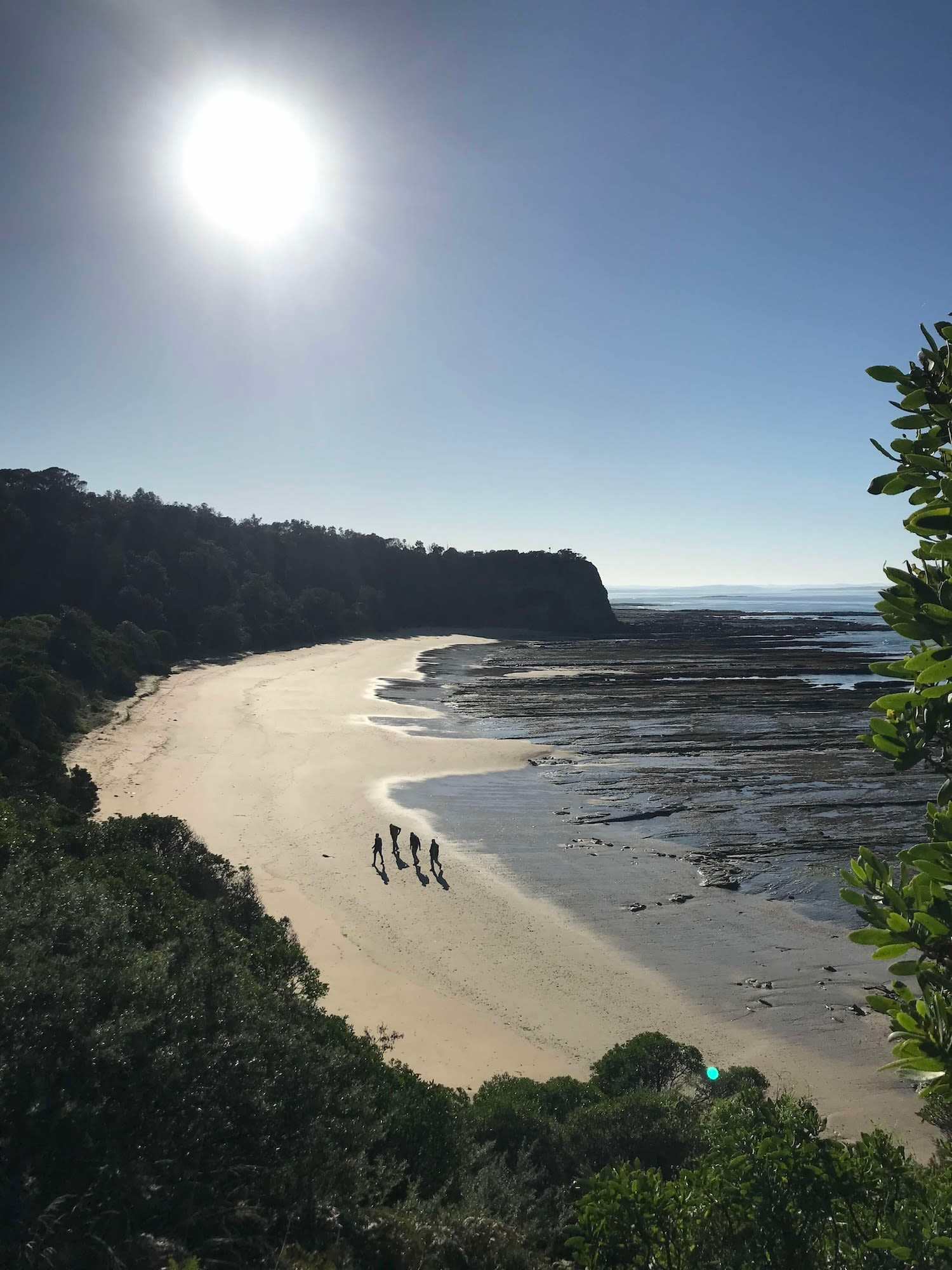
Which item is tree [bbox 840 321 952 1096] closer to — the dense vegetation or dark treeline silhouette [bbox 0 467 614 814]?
the dense vegetation

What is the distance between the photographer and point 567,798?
72.4 ft

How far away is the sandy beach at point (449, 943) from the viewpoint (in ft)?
31.3

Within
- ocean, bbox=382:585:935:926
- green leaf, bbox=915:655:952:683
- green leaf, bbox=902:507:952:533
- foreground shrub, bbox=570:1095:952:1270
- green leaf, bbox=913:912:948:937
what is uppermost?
green leaf, bbox=902:507:952:533

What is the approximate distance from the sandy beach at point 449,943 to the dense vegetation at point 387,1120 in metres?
1.11

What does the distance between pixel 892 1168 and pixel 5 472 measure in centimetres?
7033

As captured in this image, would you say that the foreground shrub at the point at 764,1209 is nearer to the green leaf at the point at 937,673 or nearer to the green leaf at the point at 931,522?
the green leaf at the point at 937,673

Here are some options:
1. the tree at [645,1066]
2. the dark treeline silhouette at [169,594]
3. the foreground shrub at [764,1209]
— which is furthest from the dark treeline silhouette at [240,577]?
the foreground shrub at [764,1209]

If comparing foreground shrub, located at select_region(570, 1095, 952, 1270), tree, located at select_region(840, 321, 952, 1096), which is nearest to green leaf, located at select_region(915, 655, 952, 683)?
tree, located at select_region(840, 321, 952, 1096)

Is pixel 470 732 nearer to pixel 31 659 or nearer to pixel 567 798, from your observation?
pixel 567 798

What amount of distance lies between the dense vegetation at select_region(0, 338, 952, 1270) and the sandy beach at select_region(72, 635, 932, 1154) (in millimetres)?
1107

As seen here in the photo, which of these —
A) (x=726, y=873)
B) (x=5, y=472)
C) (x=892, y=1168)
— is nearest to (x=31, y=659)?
(x=726, y=873)

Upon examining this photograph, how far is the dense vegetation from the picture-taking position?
2.36 meters

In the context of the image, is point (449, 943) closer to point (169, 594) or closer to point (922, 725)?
point (922, 725)

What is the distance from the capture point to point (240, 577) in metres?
68.7
